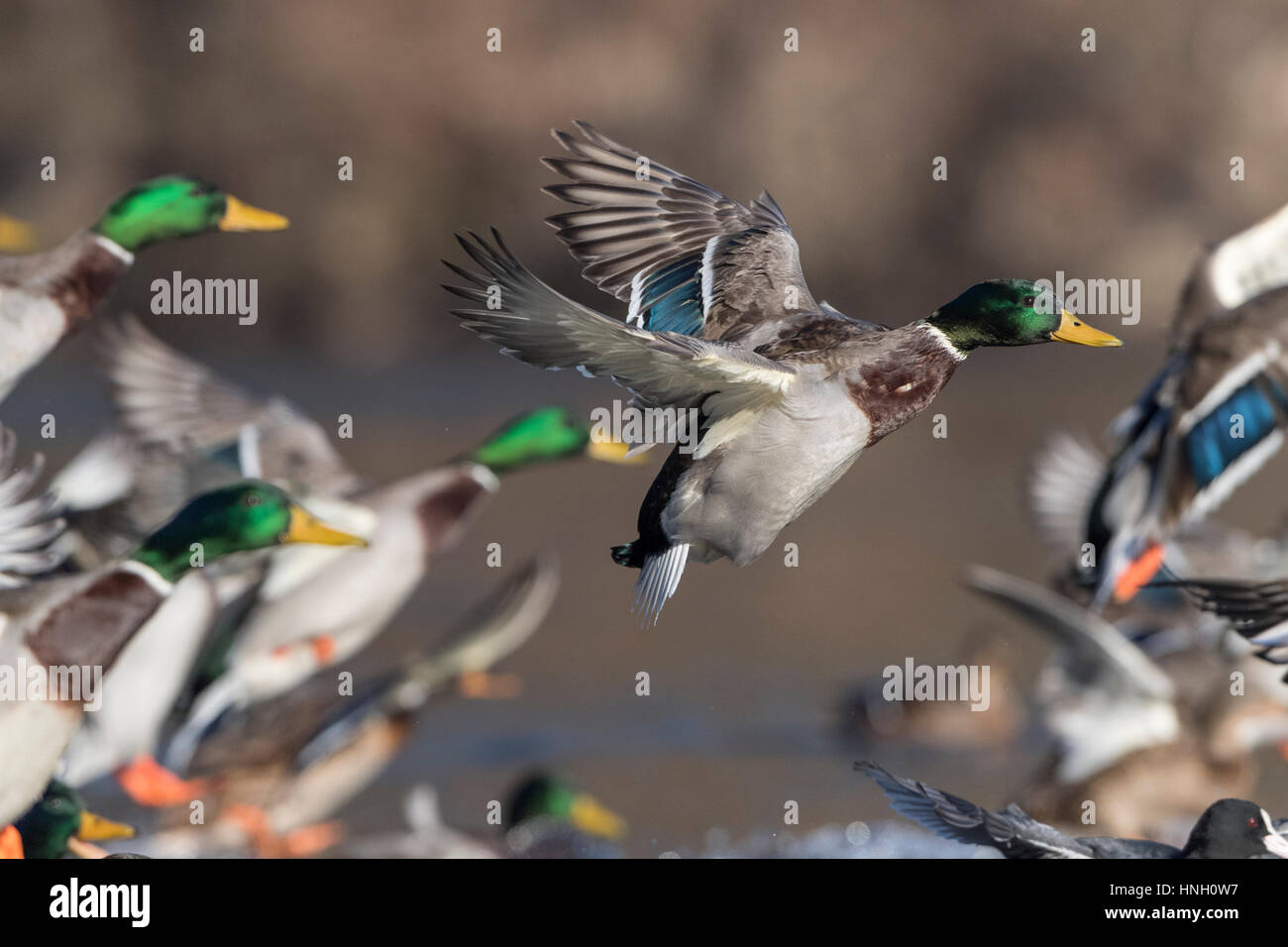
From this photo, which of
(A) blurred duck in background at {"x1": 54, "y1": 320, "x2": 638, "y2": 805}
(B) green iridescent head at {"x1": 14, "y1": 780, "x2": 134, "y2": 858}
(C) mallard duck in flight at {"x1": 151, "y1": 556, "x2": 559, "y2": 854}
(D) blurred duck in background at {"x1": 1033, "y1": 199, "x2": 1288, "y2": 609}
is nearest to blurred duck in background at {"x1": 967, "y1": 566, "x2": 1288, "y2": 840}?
(D) blurred duck in background at {"x1": 1033, "y1": 199, "x2": 1288, "y2": 609}

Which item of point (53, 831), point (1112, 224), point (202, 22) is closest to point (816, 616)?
point (53, 831)

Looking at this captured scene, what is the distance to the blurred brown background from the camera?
10.7 meters

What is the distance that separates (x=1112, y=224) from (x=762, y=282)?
906cm

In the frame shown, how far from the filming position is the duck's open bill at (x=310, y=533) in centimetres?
375

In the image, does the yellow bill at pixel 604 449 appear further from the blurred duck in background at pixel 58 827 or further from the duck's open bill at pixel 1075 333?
the duck's open bill at pixel 1075 333

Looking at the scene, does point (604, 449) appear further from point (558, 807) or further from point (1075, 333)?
point (1075, 333)

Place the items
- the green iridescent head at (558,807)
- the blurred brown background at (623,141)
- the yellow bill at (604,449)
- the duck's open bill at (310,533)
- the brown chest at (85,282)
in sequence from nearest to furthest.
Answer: the duck's open bill at (310,533), the brown chest at (85,282), the green iridescent head at (558,807), the yellow bill at (604,449), the blurred brown background at (623,141)

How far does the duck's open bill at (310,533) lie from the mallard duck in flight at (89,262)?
2.27 ft

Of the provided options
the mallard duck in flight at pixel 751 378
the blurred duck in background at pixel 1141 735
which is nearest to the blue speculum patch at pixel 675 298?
the mallard duck in flight at pixel 751 378

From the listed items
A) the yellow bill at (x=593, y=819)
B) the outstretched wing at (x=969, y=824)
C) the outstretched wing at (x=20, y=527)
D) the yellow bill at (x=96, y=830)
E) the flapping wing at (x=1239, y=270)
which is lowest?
the yellow bill at (x=593, y=819)

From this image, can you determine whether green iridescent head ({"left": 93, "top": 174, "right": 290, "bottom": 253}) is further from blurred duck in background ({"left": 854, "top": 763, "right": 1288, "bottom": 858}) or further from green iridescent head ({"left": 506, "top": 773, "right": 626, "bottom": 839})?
blurred duck in background ({"left": 854, "top": 763, "right": 1288, "bottom": 858})

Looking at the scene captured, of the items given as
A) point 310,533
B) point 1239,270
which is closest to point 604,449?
point 1239,270

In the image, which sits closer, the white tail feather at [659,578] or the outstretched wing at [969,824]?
the white tail feather at [659,578]

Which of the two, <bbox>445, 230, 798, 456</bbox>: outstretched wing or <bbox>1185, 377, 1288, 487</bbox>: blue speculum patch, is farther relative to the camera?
<bbox>1185, 377, 1288, 487</bbox>: blue speculum patch
